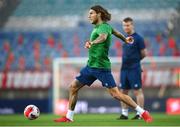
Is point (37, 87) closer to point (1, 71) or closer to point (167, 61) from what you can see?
point (1, 71)

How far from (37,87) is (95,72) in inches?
414

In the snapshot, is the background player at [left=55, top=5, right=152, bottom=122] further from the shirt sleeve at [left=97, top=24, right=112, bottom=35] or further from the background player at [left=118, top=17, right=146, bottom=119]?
the background player at [left=118, top=17, right=146, bottom=119]

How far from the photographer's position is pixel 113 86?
373 inches

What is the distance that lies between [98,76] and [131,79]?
6.90 feet

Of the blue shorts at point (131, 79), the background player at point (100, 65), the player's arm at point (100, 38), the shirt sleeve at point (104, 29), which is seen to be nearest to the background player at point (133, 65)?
the blue shorts at point (131, 79)

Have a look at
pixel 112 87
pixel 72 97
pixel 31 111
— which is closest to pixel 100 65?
pixel 112 87

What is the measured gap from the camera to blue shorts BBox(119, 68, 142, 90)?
1153cm

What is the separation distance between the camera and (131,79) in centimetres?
1155

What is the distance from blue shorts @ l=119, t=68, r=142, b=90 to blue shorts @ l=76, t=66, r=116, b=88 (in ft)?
6.42

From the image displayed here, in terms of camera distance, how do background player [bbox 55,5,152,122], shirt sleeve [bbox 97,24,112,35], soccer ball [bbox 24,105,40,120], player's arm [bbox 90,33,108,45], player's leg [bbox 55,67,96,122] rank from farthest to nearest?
soccer ball [bbox 24,105,40,120]
player's leg [bbox 55,67,96,122]
background player [bbox 55,5,152,122]
shirt sleeve [bbox 97,24,112,35]
player's arm [bbox 90,33,108,45]

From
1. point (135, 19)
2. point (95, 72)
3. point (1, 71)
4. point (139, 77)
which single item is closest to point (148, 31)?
point (135, 19)

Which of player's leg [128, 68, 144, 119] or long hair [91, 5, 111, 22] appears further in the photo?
player's leg [128, 68, 144, 119]

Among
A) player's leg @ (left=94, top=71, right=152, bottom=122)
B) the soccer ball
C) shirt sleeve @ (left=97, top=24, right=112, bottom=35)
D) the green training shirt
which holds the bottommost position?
the soccer ball

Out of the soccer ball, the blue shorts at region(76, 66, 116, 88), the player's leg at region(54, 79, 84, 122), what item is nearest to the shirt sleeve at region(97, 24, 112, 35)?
the blue shorts at region(76, 66, 116, 88)
